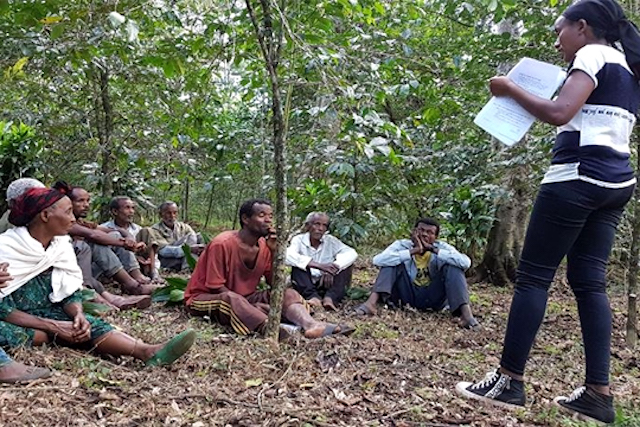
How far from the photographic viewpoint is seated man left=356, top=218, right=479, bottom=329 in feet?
17.3

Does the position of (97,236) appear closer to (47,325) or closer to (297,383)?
(47,325)

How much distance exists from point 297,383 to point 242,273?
5.40 ft

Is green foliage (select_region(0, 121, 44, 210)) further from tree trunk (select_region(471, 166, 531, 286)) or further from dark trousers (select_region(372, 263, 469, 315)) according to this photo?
tree trunk (select_region(471, 166, 531, 286))

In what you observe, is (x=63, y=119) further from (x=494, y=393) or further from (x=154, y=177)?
(x=494, y=393)

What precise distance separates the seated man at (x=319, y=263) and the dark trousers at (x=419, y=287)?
0.41 metres

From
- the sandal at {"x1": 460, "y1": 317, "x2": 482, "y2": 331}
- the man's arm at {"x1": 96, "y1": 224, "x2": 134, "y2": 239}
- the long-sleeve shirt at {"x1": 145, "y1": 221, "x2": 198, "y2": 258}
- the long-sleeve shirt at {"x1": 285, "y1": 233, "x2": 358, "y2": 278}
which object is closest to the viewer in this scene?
the sandal at {"x1": 460, "y1": 317, "x2": 482, "y2": 331}

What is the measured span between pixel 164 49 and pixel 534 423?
3036mm

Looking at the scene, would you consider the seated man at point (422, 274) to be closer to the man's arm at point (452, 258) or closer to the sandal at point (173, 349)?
the man's arm at point (452, 258)

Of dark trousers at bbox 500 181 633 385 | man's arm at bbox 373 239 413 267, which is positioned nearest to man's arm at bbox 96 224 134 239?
man's arm at bbox 373 239 413 267

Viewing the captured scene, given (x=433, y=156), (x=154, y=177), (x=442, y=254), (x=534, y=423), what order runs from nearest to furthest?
(x=534, y=423), (x=442, y=254), (x=433, y=156), (x=154, y=177)

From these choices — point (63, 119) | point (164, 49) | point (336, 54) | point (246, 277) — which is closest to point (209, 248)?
point (246, 277)

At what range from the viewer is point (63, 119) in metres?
7.11

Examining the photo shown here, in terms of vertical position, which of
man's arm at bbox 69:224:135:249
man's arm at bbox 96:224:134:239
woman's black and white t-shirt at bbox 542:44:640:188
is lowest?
man's arm at bbox 96:224:134:239

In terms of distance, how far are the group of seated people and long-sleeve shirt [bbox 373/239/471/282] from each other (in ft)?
0.04
